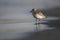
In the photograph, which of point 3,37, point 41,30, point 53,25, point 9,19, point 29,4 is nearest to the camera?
point 3,37

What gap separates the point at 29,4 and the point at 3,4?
309 mm

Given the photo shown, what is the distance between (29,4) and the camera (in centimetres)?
200

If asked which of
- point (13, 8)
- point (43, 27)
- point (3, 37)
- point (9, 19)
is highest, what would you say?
point (13, 8)

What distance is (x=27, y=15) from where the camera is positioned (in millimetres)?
1787

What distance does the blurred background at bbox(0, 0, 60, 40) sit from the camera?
4.43 feet

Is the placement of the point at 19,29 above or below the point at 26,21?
below

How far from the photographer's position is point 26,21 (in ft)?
5.39

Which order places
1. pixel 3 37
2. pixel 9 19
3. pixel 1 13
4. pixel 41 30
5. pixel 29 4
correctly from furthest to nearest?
1. pixel 29 4
2. pixel 1 13
3. pixel 9 19
4. pixel 41 30
5. pixel 3 37

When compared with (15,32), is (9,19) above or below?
above

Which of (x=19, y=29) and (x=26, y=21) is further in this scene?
(x=26, y=21)

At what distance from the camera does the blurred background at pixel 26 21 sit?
135cm

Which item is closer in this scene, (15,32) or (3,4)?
(15,32)

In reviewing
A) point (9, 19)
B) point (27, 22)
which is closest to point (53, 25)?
point (27, 22)

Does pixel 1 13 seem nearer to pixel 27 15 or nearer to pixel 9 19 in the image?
pixel 9 19
